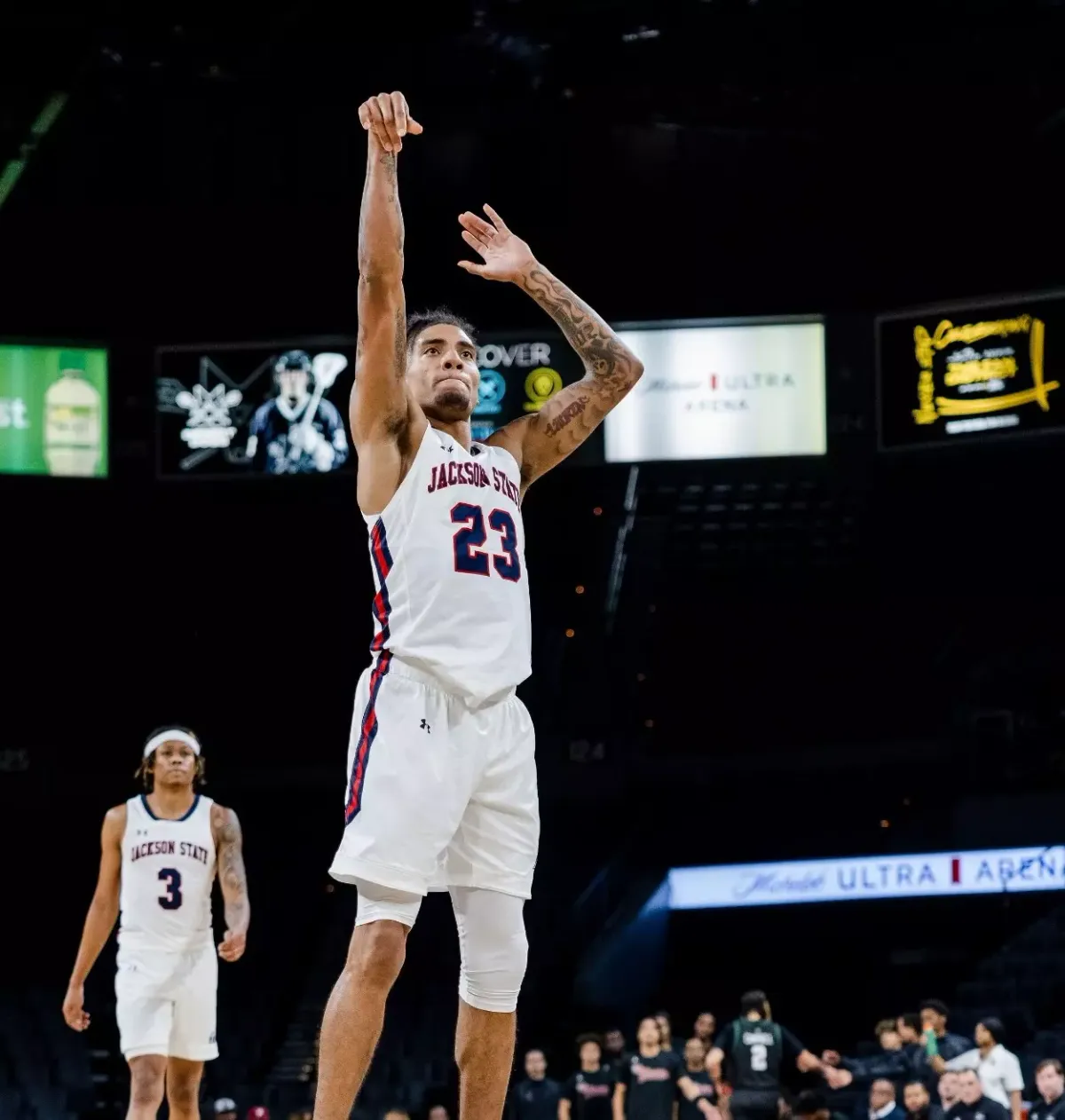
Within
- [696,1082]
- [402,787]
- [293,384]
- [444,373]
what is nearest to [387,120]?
[444,373]

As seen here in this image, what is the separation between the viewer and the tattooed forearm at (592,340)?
593 centimetres

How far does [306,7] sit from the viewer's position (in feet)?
54.1

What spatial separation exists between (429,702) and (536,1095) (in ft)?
35.9

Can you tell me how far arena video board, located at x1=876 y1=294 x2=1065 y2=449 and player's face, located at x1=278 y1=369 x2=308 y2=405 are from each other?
612cm

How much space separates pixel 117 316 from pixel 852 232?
8743mm

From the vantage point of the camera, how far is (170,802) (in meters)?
8.95

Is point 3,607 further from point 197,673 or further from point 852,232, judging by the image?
point 852,232

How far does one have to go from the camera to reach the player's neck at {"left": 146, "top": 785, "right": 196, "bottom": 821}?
8.92 metres

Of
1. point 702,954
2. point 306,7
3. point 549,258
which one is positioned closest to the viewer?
point 306,7

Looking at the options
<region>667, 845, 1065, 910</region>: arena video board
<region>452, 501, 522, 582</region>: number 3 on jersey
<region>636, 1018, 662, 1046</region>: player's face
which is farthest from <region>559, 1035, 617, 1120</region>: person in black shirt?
<region>452, 501, 522, 582</region>: number 3 on jersey

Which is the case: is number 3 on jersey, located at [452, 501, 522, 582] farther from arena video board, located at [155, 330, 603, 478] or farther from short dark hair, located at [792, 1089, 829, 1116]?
arena video board, located at [155, 330, 603, 478]

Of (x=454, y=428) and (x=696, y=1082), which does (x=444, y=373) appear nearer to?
(x=454, y=428)

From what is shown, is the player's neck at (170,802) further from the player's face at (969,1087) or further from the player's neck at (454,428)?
the player's face at (969,1087)

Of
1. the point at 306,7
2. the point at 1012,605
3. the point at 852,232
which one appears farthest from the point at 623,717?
the point at 306,7
